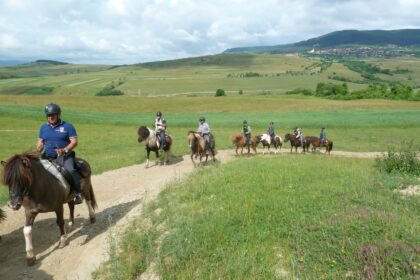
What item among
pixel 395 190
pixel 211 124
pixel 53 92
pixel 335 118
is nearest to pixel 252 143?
pixel 395 190

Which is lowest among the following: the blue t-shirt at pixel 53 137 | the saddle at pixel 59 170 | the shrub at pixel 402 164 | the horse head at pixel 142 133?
the shrub at pixel 402 164

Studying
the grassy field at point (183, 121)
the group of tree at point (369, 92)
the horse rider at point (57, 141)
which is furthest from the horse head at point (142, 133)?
the group of tree at point (369, 92)

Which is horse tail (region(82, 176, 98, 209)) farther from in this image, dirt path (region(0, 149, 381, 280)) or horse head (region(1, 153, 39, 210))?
horse head (region(1, 153, 39, 210))

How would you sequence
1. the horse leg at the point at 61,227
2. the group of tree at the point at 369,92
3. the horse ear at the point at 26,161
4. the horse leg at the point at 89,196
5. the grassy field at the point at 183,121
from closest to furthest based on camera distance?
the horse ear at the point at 26,161, the horse leg at the point at 61,227, the horse leg at the point at 89,196, the grassy field at the point at 183,121, the group of tree at the point at 369,92

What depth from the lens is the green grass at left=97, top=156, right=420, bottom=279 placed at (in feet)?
19.9

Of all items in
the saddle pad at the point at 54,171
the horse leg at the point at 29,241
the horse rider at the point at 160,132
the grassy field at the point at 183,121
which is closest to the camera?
the horse leg at the point at 29,241

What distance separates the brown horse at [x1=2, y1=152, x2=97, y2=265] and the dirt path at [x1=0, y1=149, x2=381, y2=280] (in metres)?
0.37

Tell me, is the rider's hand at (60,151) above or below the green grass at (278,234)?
above

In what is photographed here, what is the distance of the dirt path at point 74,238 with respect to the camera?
7816mm

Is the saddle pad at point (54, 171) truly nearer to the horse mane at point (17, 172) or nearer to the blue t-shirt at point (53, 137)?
the blue t-shirt at point (53, 137)

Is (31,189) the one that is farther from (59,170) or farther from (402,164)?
(402,164)

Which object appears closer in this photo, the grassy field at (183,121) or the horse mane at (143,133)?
the horse mane at (143,133)

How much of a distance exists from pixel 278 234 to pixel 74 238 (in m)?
5.23

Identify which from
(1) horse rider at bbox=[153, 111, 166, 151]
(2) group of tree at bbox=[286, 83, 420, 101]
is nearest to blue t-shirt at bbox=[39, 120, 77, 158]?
(1) horse rider at bbox=[153, 111, 166, 151]
